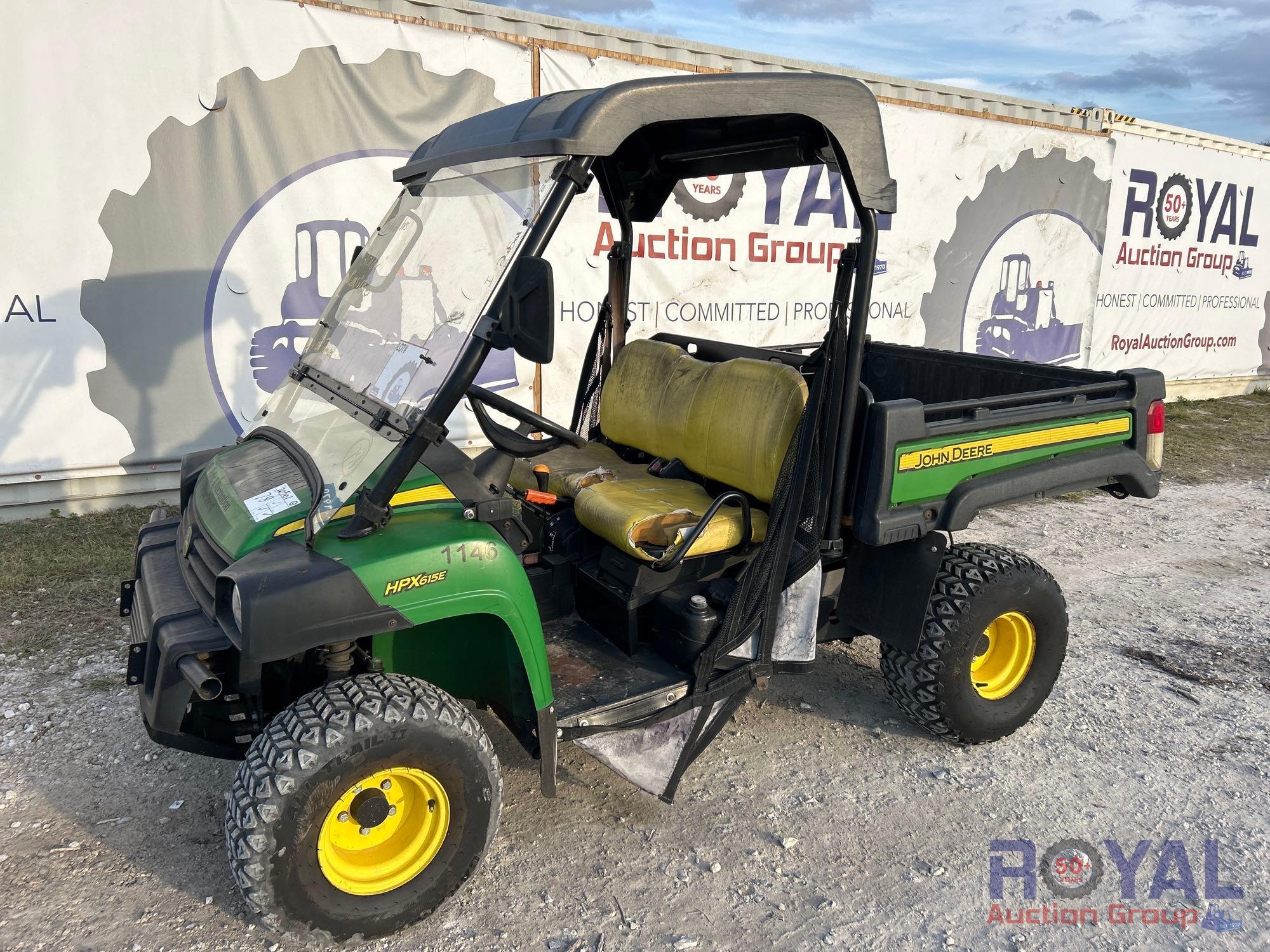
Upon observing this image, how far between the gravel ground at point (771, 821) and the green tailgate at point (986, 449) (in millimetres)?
1031

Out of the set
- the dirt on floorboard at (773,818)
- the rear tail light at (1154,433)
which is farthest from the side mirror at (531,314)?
the rear tail light at (1154,433)

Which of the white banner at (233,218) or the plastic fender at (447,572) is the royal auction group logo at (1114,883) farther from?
the white banner at (233,218)

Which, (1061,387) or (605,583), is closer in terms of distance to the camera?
(605,583)

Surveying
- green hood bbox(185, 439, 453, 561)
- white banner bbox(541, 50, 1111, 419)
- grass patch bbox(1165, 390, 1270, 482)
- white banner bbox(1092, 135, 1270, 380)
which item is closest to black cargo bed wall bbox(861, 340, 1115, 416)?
green hood bbox(185, 439, 453, 561)

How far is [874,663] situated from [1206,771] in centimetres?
130

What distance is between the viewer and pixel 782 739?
137 inches

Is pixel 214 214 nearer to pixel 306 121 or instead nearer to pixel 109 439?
pixel 306 121

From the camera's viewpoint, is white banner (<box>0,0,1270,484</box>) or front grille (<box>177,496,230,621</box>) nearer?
front grille (<box>177,496,230,621</box>)

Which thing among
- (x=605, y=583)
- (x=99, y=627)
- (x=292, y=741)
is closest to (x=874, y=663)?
(x=605, y=583)

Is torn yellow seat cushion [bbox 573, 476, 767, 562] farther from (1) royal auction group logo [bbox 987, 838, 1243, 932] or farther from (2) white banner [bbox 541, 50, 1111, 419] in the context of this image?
(2) white banner [bbox 541, 50, 1111, 419]

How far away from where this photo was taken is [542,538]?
3.33 meters

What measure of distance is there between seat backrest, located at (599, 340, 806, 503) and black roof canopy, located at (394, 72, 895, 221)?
74 centimetres

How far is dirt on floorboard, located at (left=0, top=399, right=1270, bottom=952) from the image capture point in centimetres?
252

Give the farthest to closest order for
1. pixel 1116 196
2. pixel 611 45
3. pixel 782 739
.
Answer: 1. pixel 1116 196
2. pixel 611 45
3. pixel 782 739
